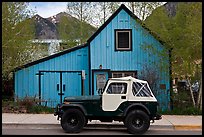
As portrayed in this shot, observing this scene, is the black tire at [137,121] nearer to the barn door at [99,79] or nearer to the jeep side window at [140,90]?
the jeep side window at [140,90]

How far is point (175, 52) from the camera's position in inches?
641

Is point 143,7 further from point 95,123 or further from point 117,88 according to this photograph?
point 117,88

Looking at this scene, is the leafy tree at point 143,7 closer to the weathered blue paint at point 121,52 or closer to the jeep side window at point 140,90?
the weathered blue paint at point 121,52

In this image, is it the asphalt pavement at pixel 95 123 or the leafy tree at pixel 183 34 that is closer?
the asphalt pavement at pixel 95 123

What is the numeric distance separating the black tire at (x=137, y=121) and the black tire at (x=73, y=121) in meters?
1.57


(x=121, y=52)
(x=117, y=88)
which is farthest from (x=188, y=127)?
(x=121, y=52)

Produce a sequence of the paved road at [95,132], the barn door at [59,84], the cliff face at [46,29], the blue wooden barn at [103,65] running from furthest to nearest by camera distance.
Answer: the cliff face at [46,29]
the barn door at [59,84]
the blue wooden barn at [103,65]
the paved road at [95,132]

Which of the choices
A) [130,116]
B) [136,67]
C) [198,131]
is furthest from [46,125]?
[136,67]

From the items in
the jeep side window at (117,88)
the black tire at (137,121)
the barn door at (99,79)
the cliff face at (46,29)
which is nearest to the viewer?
the black tire at (137,121)

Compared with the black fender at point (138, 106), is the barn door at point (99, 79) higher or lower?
higher

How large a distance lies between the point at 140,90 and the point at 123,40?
6936 millimetres

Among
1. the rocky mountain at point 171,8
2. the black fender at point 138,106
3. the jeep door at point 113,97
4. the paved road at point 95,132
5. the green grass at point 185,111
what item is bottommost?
the paved road at point 95,132


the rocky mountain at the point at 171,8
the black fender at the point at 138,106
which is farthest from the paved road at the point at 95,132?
the rocky mountain at the point at 171,8

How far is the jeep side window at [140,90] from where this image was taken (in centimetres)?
1182
